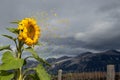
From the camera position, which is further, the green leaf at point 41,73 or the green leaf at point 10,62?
the green leaf at point 41,73

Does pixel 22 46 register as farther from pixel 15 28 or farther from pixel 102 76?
pixel 102 76

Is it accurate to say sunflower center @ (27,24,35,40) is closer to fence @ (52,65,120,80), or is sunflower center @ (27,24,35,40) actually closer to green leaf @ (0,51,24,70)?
green leaf @ (0,51,24,70)

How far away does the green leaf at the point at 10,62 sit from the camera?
3.33 meters

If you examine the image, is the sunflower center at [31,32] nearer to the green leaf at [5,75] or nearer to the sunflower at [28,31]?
the sunflower at [28,31]

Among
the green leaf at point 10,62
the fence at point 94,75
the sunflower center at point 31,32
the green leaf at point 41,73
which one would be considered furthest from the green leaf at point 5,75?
the fence at point 94,75

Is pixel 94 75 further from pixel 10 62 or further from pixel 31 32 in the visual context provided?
pixel 10 62

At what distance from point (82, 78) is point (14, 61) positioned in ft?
42.6

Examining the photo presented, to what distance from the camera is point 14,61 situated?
3.35 m

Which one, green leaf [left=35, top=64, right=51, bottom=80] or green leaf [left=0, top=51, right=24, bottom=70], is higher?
green leaf [left=0, top=51, right=24, bottom=70]

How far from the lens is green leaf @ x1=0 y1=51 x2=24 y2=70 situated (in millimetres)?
3325

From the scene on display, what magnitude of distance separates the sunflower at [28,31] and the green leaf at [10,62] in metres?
0.20

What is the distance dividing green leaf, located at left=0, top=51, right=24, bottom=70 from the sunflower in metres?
0.20

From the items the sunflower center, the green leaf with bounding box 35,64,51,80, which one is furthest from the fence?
the sunflower center

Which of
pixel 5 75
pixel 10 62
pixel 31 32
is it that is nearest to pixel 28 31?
pixel 31 32
